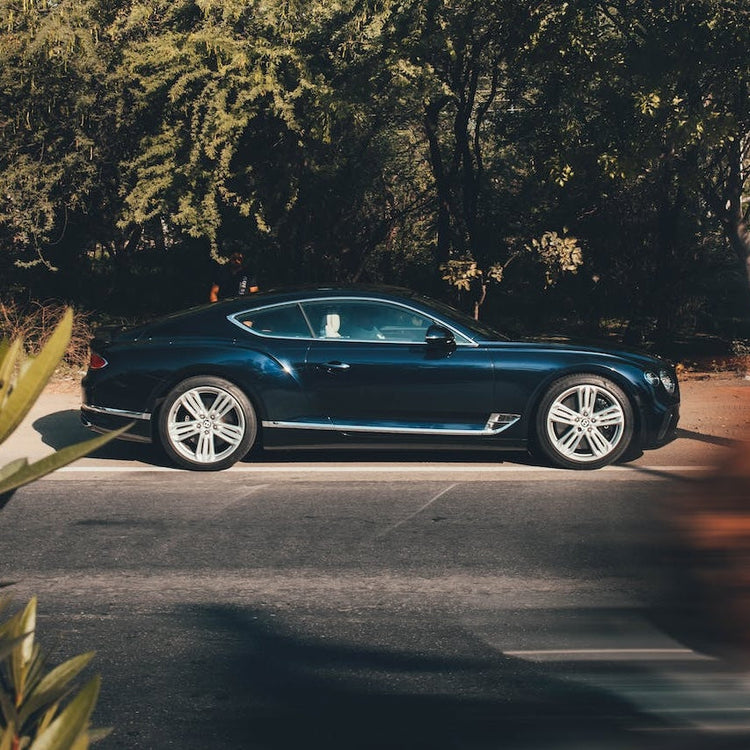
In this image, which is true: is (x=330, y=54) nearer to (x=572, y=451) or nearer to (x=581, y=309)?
(x=581, y=309)

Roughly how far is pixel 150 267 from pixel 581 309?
746cm

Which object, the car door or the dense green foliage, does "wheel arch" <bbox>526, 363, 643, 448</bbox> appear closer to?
the car door

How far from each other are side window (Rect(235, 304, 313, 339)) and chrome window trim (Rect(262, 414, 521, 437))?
728 mm

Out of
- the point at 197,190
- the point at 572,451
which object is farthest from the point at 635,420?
the point at 197,190

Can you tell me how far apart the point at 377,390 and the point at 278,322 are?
1008mm

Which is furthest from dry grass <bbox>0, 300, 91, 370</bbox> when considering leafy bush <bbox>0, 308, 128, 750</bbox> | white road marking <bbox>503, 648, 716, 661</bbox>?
leafy bush <bbox>0, 308, 128, 750</bbox>

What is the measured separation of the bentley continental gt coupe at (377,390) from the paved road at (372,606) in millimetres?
275

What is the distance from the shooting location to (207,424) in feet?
27.6

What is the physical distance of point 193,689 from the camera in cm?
429

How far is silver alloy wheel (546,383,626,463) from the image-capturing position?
8.36 metres

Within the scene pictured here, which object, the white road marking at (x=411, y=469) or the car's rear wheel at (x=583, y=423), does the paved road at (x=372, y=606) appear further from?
the car's rear wheel at (x=583, y=423)

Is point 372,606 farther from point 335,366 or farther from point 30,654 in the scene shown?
point 30,654

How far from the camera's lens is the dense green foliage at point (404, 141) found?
12.9 m

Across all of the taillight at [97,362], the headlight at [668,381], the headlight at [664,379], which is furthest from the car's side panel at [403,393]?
the taillight at [97,362]
